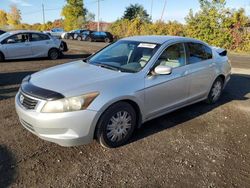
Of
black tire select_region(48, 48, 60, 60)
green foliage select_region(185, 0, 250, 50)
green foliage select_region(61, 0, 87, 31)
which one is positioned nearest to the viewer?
black tire select_region(48, 48, 60, 60)

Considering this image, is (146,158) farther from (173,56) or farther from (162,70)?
(173,56)

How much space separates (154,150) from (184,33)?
84.7 feet

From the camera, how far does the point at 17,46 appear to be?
12.4 metres

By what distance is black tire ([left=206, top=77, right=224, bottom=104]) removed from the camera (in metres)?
6.22

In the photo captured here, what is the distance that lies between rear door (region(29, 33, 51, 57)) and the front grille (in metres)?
9.48

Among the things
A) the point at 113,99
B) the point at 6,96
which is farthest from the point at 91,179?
the point at 6,96

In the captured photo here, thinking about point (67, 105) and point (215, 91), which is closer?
point (67, 105)

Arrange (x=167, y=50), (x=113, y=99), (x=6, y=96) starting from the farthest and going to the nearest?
1. (x=6, y=96)
2. (x=167, y=50)
3. (x=113, y=99)

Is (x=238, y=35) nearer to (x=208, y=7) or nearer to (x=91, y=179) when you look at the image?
(x=208, y=7)

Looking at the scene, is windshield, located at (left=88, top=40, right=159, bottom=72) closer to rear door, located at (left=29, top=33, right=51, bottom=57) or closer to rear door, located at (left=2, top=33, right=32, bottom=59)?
rear door, located at (left=2, top=33, right=32, bottom=59)

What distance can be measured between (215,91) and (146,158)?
3189 mm

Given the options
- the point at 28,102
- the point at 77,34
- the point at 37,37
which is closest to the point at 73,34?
the point at 77,34

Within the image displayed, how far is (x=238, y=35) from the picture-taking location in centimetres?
2475

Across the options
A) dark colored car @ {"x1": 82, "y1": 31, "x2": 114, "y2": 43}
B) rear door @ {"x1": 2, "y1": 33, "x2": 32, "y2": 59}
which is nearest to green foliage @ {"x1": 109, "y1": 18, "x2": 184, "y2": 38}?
dark colored car @ {"x1": 82, "y1": 31, "x2": 114, "y2": 43}
